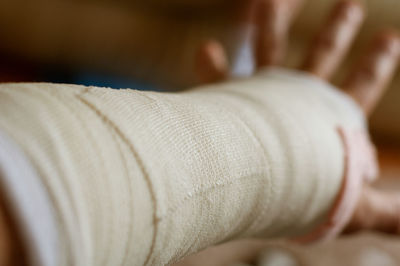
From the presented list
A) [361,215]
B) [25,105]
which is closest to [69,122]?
[25,105]

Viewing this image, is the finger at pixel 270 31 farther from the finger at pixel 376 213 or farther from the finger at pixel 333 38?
the finger at pixel 376 213

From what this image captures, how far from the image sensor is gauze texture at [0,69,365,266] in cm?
17

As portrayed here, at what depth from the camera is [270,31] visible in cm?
59

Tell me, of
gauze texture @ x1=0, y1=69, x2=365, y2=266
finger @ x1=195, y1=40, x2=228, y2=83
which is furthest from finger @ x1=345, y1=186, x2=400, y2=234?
finger @ x1=195, y1=40, x2=228, y2=83

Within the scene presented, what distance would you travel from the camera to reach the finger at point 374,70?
0.57m

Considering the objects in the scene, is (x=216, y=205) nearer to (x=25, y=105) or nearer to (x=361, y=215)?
(x=25, y=105)

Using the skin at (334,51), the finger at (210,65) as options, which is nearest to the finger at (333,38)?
the skin at (334,51)

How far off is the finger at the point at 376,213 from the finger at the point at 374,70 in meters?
0.15

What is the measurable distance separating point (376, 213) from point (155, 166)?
1.08 ft

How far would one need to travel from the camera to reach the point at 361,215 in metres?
0.44

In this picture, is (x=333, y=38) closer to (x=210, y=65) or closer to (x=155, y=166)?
(x=210, y=65)

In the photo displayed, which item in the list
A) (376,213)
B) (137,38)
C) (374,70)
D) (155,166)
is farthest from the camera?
(137,38)

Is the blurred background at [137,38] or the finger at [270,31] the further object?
the blurred background at [137,38]

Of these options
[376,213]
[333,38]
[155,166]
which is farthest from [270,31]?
[155,166]
